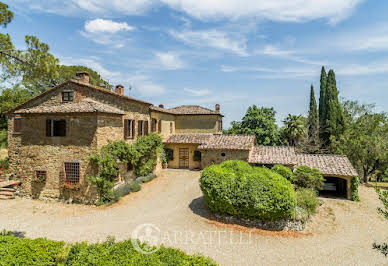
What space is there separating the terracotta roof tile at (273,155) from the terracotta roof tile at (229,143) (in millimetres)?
1024

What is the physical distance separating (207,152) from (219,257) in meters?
13.1

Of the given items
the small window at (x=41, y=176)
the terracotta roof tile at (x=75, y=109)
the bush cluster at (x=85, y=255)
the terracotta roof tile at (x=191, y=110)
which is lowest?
the bush cluster at (x=85, y=255)

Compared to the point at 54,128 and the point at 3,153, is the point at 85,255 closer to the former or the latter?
the point at 54,128

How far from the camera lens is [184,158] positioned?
1024 inches

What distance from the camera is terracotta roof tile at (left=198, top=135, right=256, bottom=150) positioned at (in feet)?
69.7

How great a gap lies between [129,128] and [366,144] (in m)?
25.9

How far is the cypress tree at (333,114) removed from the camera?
102 ft

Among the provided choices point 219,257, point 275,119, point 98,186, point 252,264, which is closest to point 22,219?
point 98,186

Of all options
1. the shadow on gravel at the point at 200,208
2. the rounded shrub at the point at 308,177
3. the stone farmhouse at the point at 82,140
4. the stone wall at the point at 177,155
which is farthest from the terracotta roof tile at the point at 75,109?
the rounded shrub at the point at 308,177

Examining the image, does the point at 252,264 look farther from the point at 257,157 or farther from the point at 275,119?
the point at 275,119

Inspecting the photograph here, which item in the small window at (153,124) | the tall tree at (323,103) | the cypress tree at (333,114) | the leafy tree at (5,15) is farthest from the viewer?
the tall tree at (323,103)

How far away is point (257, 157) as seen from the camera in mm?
21078

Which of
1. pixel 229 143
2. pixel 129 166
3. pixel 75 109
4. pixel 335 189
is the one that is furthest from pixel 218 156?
pixel 75 109

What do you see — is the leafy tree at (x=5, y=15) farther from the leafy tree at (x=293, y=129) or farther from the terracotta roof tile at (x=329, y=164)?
the leafy tree at (x=293, y=129)
